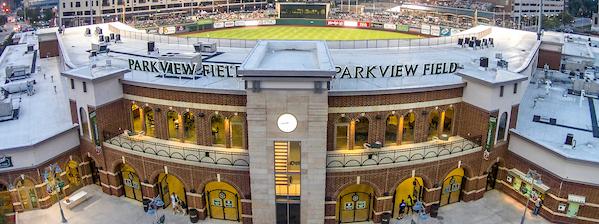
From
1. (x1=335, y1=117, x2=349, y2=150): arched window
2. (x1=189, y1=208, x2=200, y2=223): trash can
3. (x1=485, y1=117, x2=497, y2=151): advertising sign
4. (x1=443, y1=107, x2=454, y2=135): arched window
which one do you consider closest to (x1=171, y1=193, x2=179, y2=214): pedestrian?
(x1=189, y1=208, x2=200, y2=223): trash can

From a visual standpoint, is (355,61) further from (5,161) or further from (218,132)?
(5,161)

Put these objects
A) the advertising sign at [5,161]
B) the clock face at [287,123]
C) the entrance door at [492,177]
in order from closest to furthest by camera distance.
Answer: the clock face at [287,123], the advertising sign at [5,161], the entrance door at [492,177]

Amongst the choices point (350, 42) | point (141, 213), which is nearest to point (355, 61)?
point (350, 42)

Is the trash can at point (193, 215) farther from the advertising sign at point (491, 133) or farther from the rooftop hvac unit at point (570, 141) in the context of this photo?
the rooftop hvac unit at point (570, 141)

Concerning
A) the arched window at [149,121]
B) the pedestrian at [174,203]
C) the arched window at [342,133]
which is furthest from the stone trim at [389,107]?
the arched window at [149,121]

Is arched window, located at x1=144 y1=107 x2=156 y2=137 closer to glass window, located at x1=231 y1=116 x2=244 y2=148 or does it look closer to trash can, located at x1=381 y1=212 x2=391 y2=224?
glass window, located at x1=231 y1=116 x2=244 y2=148
